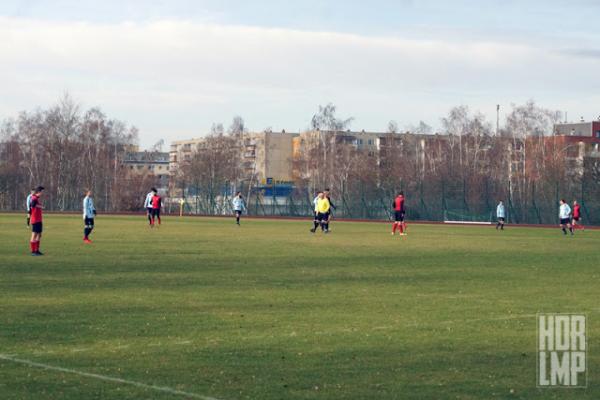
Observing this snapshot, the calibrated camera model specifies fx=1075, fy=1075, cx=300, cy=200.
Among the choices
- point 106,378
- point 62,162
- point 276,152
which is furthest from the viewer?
point 276,152

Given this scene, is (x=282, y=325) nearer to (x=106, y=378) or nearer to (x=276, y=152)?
(x=106, y=378)

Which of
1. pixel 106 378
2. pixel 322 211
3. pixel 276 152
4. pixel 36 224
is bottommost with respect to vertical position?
pixel 106 378

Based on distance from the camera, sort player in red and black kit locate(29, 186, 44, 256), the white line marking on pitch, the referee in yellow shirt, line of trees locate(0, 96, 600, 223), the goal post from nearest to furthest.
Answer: the white line marking on pitch, player in red and black kit locate(29, 186, 44, 256), the referee in yellow shirt, the goal post, line of trees locate(0, 96, 600, 223)

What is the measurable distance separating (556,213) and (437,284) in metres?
62.4

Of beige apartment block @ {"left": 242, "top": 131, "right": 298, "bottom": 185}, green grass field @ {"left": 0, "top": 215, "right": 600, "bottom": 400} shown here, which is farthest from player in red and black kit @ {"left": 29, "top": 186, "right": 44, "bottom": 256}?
beige apartment block @ {"left": 242, "top": 131, "right": 298, "bottom": 185}

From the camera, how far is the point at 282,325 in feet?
47.0

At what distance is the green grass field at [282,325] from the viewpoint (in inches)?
400

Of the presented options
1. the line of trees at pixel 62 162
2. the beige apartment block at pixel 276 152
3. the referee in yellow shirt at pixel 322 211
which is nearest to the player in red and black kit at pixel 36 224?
the referee in yellow shirt at pixel 322 211

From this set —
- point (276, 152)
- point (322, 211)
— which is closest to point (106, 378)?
point (322, 211)

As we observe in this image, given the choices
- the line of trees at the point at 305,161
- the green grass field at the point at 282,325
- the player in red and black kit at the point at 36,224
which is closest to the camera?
the green grass field at the point at 282,325

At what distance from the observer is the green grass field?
33.4 ft

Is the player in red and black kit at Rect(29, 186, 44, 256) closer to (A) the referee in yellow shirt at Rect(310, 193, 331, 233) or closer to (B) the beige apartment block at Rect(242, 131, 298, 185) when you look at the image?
(A) the referee in yellow shirt at Rect(310, 193, 331, 233)

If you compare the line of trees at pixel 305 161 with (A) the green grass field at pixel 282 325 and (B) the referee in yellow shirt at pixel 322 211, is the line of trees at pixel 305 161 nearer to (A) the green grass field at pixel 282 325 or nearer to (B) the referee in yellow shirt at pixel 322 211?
(B) the referee in yellow shirt at pixel 322 211

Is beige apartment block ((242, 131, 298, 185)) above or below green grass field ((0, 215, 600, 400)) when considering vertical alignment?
above
